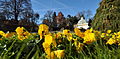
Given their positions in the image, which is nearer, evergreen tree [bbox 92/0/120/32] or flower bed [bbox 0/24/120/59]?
flower bed [bbox 0/24/120/59]

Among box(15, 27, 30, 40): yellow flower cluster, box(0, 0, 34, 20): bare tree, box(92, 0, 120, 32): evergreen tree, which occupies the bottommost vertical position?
box(0, 0, 34, 20): bare tree

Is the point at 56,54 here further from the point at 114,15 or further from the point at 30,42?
the point at 114,15

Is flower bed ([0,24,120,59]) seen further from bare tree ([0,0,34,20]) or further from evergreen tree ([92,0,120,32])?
bare tree ([0,0,34,20])

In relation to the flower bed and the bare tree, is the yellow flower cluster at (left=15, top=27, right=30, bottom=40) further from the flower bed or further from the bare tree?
the bare tree

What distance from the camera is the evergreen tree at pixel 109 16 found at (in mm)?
5011

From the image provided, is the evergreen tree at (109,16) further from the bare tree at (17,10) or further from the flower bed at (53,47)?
the bare tree at (17,10)

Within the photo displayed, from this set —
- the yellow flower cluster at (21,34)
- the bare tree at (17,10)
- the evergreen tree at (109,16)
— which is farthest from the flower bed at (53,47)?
the bare tree at (17,10)

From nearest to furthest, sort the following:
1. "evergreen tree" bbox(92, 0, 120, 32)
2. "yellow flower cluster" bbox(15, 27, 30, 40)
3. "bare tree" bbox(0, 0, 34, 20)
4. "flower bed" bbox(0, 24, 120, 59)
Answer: "flower bed" bbox(0, 24, 120, 59), "yellow flower cluster" bbox(15, 27, 30, 40), "evergreen tree" bbox(92, 0, 120, 32), "bare tree" bbox(0, 0, 34, 20)

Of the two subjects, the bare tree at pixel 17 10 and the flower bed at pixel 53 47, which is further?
the bare tree at pixel 17 10

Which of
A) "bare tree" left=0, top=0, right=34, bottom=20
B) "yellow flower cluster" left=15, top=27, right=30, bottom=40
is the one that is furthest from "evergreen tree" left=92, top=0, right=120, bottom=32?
"bare tree" left=0, top=0, right=34, bottom=20

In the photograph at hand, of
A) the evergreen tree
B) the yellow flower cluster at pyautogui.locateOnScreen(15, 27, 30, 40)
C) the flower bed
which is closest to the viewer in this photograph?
the flower bed

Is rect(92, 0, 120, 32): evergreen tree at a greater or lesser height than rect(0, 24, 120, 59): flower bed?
lesser

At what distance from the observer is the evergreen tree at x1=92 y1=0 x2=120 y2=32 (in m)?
5.01

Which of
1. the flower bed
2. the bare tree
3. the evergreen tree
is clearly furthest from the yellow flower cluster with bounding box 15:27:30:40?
the bare tree
